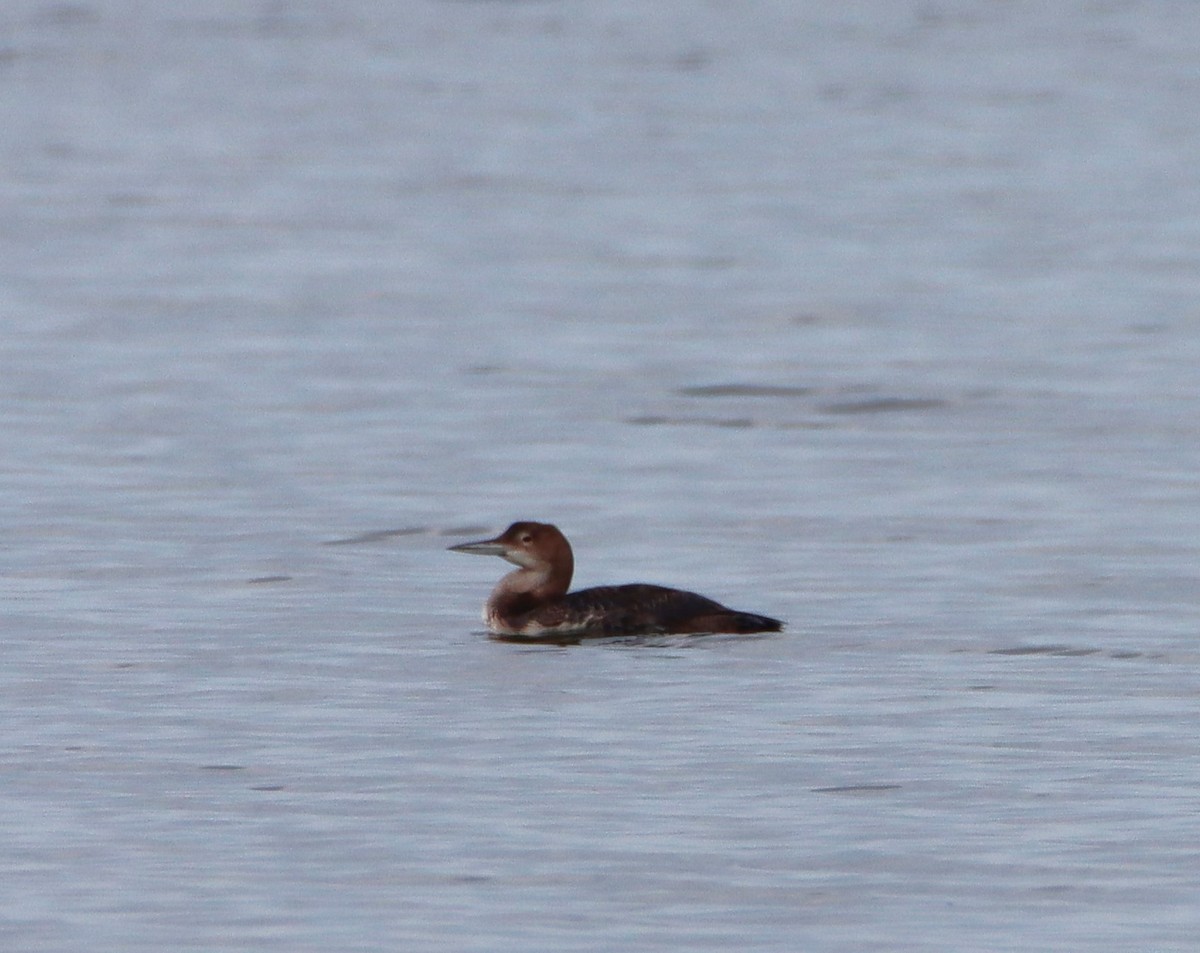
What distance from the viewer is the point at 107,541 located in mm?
16578

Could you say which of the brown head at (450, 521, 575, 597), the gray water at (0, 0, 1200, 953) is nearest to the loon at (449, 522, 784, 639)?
the brown head at (450, 521, 575, 597)

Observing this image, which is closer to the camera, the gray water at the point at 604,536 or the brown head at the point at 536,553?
the gray water at the point at 604,536

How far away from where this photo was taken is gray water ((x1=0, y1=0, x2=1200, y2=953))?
9.82m

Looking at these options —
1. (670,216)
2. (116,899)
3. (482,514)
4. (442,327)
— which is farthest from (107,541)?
(670,216)

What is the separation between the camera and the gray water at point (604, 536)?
9.82 metres

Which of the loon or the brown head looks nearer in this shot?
the loon

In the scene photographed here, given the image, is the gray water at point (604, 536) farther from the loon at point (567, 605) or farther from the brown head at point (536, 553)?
the brown head at point (536, 553)

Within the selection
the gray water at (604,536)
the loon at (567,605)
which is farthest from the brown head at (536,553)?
the gray water at (604,536)

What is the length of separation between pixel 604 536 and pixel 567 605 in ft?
9.76

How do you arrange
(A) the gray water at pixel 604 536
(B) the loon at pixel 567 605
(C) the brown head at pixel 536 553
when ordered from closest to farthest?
1. (A) the gray water at pixel 604 536
2. (B) the loon at pixel 567 605
3. (C) the brown head at pixel 536 553

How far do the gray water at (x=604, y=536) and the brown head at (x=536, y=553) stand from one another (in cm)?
42

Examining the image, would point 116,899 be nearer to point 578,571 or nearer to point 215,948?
point 215,948

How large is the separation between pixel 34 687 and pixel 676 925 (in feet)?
13.8

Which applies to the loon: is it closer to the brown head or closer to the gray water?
the brown head
